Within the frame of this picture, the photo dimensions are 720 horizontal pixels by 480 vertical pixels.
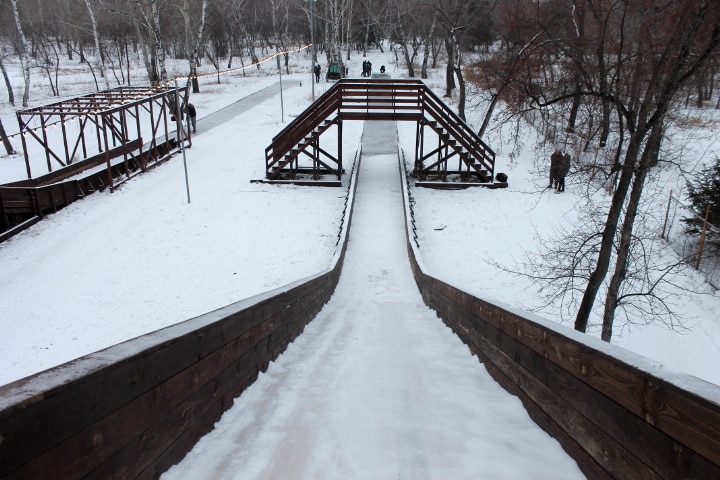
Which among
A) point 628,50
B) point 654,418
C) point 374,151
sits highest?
point 628,50

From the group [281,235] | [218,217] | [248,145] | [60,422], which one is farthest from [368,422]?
[248,145]

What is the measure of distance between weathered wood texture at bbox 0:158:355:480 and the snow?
233 millimetres

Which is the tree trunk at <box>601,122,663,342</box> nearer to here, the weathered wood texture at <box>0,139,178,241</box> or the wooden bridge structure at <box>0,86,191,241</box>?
the wooden bridge structure at <box>0,86,191,241</box>

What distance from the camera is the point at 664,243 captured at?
54.0 feet

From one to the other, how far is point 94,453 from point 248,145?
24723 mm

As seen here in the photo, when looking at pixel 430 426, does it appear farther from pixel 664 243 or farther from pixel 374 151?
pixel 374 151

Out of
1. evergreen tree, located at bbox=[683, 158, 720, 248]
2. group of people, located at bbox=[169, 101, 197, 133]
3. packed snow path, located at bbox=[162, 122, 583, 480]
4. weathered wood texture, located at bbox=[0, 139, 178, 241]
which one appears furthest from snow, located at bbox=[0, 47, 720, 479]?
evergreen tree, located at bbox=[683, 158, 720, 248]

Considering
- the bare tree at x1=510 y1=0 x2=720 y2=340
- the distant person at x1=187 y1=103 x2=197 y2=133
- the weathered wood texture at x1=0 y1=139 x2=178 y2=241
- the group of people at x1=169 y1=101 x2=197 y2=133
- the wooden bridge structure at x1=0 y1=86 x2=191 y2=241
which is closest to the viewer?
the bare tree at x1=510 y1=0 x2=720 y2=340

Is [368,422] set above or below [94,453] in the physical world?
below

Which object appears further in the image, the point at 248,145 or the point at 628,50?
the point at 248,145

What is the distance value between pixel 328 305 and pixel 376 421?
5.74 meters

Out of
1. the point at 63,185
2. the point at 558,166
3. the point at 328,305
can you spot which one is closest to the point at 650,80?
the point at 328,305

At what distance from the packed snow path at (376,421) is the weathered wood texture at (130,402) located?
8.6 inches

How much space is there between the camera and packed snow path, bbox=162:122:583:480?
285cm
